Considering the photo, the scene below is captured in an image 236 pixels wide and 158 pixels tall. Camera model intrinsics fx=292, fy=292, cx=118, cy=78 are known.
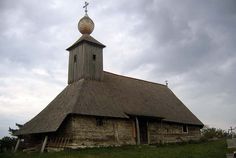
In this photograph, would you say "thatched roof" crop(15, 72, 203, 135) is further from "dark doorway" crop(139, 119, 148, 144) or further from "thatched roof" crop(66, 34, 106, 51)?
"thatched roof" crop(66, 34, 106, 51)

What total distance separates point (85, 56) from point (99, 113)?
6.36 meters

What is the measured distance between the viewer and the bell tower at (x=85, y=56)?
2550 cm

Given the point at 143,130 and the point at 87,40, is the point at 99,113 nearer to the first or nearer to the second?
the point at 143,130

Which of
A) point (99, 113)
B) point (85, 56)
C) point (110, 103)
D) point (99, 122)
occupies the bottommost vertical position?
point (99, 122)

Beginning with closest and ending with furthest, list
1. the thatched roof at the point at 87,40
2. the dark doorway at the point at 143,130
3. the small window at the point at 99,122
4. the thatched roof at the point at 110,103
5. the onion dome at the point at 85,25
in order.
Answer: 1. the thatched roof at the point at 110,103
2. the small window at the point at 99,122
3. the dark doorway at the point at 143,130
4. the thatched roof at the point at 87,40
5. the onion dome at the point at 85,25

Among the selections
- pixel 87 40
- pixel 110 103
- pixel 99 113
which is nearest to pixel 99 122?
pixel 99 113

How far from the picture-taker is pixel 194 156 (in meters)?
16.7

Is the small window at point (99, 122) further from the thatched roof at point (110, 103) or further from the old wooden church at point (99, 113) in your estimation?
the thatched roof at point (110, 103)

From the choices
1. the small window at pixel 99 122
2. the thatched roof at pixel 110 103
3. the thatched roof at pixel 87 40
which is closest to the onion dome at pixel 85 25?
the thatched roof at pixel 87 40

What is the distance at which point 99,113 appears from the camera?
70.3 ft

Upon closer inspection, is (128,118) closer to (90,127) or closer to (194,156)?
(90,127)

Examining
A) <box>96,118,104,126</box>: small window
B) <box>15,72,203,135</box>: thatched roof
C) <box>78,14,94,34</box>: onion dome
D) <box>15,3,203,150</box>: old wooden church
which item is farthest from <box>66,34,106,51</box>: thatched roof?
<box>96,118,104,126</box>: small window

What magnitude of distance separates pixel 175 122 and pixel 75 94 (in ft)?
33.9

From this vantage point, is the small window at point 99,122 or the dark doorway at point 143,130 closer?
the small window at point 99,122
